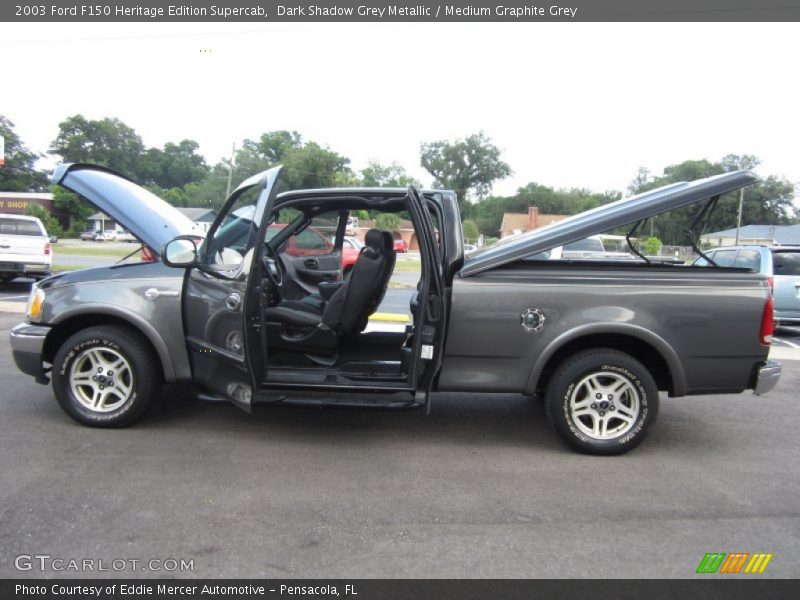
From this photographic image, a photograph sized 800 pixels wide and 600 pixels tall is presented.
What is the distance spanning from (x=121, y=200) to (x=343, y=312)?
1.95 metres

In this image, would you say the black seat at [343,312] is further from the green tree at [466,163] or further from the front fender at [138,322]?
the green tree at [466,163]

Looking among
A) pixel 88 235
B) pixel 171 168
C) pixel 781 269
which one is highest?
pixel 171 168

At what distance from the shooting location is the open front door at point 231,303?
12.6 ft

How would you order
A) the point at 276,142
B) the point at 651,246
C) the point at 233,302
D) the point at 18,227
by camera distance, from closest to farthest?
the point at 233,302
the point at 651,246
the point at 18,227
the point at 276,142

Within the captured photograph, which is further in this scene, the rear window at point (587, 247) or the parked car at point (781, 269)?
the parked car at point (781, 269)

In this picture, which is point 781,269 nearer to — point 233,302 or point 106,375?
point 233,302

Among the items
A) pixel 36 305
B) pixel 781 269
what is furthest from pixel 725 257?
pixel 36 305

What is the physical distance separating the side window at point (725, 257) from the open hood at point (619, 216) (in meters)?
7.16

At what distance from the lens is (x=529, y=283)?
398 centimetres

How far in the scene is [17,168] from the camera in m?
77.4

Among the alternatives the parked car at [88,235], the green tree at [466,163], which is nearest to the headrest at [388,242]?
the parked car at [88,235]

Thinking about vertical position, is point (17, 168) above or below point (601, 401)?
above
